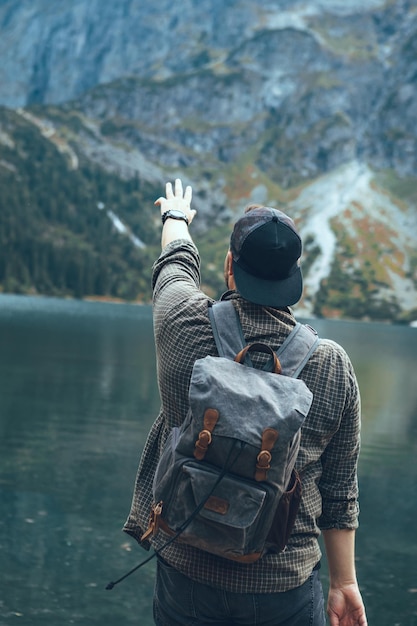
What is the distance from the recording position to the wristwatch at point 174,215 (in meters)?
5.45

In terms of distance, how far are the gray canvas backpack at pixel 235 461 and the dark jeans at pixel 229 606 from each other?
295mm

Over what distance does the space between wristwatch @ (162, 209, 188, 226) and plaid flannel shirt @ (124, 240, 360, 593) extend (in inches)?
25.6

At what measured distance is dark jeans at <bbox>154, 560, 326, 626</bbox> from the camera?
14.7 ft

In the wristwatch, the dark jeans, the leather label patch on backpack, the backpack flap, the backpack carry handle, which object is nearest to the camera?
the backpack flap

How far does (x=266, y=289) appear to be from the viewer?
4660 millimetres

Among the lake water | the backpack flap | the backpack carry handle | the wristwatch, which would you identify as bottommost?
the lake water

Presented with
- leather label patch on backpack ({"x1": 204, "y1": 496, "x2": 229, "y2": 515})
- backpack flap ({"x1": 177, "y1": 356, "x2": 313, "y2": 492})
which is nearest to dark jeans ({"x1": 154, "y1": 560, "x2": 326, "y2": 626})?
leather label patch on backpack ({"x1": 204, "y1": 496, "x2": 229, "y2": 515})

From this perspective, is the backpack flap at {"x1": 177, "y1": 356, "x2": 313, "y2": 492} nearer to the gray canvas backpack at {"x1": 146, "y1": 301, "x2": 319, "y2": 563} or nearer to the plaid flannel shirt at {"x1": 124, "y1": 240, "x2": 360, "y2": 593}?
the gray canvas backpack at {"x1": 146, "y1": 301, "x2": 319, "y2": 563}

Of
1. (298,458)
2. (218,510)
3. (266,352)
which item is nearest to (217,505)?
(218,510)

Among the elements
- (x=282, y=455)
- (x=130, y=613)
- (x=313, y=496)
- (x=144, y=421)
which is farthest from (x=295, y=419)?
(x=144, y=421)

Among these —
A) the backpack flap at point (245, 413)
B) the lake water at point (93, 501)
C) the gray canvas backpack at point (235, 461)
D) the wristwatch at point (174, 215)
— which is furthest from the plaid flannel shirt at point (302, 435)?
the lake water at point (93, 501)

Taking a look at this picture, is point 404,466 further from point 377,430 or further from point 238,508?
point 238,508

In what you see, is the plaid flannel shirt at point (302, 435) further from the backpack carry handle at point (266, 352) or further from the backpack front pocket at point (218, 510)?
the backpack front pocket at point (218, 510)

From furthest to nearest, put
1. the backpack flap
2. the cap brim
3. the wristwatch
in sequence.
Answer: the wristwatch → the cap brim → the backpack flap
